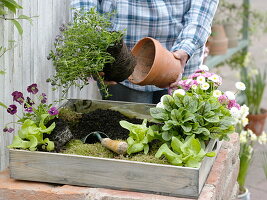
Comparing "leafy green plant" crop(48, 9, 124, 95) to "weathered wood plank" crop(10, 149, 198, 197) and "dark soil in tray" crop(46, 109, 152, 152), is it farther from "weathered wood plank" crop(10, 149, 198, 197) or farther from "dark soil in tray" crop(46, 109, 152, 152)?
"weathered wood plank" crop(10, 149, 198, 197)

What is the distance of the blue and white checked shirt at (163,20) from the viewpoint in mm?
2818

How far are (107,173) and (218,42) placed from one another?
323 centimetres

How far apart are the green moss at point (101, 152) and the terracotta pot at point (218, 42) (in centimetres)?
287

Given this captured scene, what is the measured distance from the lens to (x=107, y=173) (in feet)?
6.48

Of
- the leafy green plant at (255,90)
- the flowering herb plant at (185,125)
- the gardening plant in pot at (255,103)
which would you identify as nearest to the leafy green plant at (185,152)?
the flowering herb plant at (185,125)

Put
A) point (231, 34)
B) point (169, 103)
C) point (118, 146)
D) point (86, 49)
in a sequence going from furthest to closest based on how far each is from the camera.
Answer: point (231, 34)
point (86, 49)
point (169, 103)
point (118, 146)

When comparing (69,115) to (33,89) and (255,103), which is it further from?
(255,103)

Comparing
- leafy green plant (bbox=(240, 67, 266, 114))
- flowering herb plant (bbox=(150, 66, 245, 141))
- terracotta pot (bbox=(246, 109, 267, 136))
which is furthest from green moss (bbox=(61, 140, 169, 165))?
terracotta pot (bbox=(246, 109, 267, 136))

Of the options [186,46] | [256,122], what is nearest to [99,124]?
[186,46]

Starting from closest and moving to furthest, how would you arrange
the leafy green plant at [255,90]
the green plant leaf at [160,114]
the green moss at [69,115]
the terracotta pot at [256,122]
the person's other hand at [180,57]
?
the green plant leaf at [160,114] → the green moss at [69,115] → the person's other hand at [180,57] → the leafy green plant at [255,90] → the terracotta pot at [256,122]

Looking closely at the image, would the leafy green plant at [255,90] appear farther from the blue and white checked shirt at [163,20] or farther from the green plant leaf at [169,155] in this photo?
the green plant leaf at [169,155]

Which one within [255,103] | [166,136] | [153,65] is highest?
[153,65]

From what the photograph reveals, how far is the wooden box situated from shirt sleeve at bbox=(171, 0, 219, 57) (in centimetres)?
87

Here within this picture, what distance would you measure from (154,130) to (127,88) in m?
0.80
